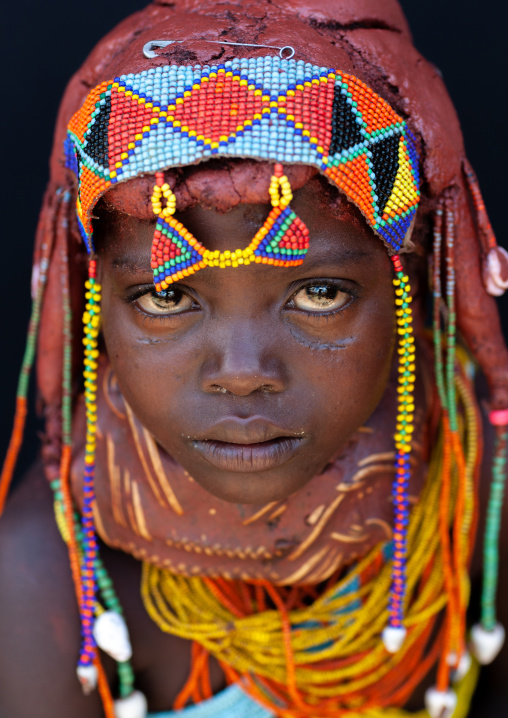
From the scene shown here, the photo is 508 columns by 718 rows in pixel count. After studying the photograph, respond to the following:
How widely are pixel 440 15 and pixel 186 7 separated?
1.01m

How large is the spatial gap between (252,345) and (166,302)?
0.49ft

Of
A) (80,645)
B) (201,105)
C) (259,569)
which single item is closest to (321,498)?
(259,569)

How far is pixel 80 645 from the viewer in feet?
4.90

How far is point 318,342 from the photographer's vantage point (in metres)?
1.21

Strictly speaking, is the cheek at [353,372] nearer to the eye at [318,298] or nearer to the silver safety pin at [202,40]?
the eye at [318,298]

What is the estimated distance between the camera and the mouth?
3.96 ft

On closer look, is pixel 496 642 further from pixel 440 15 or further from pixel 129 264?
pixel 440 15

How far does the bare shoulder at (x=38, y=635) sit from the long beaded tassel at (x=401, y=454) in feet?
1.75

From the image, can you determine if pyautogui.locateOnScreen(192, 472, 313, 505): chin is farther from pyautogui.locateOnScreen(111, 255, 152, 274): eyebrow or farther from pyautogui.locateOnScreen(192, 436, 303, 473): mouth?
pyautogui.locateOnScreen(111, 255, 152, 274): eyebrow

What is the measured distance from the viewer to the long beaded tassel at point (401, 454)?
1279 mm

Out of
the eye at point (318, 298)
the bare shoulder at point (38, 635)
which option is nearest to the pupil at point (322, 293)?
the eye at point (318, 298)

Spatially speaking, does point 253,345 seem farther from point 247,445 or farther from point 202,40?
point 202,40

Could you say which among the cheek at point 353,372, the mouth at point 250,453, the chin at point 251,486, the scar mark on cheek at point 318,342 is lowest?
the chin at point 251,486

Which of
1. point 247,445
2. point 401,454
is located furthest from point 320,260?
point 401,454
